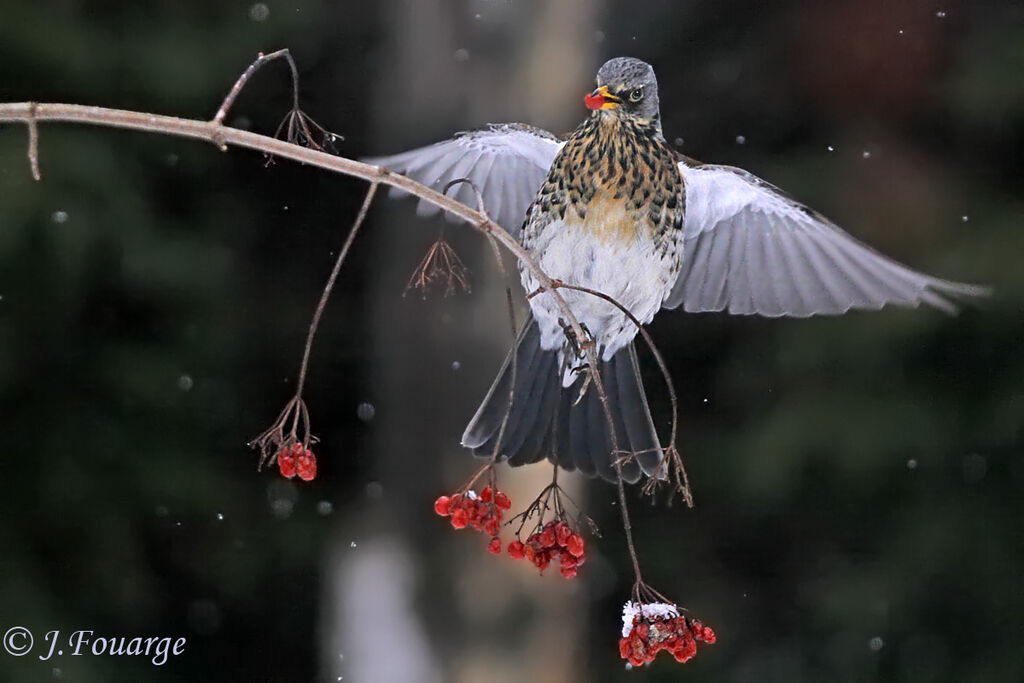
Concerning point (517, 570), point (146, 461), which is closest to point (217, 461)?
point (146, 461)

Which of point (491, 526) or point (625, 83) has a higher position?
point (625, 83)

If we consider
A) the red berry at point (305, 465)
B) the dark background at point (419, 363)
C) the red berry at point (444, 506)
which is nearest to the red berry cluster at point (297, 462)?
the red berry at point (305, 465)

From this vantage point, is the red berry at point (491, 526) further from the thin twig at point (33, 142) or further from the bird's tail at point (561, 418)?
the thin twig at point (33, 142)

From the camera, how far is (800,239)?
4.99 feet

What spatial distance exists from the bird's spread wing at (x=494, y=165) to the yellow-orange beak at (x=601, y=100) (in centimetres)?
22

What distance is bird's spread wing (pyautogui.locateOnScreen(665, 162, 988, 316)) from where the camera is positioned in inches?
54.1

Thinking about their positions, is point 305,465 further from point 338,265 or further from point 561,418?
point 561,418

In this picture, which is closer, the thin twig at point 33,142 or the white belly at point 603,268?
the thin twig at point 33,142

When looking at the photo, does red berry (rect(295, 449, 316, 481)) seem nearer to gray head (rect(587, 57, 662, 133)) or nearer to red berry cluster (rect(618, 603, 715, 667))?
red berry cluster (rect(618, 603, 715, 667))

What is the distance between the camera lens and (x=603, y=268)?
55.4 inches

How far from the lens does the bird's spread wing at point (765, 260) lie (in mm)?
1374

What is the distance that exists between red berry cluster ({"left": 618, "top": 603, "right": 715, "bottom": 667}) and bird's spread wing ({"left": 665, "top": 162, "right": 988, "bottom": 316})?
1.58 feet

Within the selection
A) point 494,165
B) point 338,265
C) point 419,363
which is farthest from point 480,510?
point 419,363

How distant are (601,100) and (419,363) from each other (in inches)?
42.8
